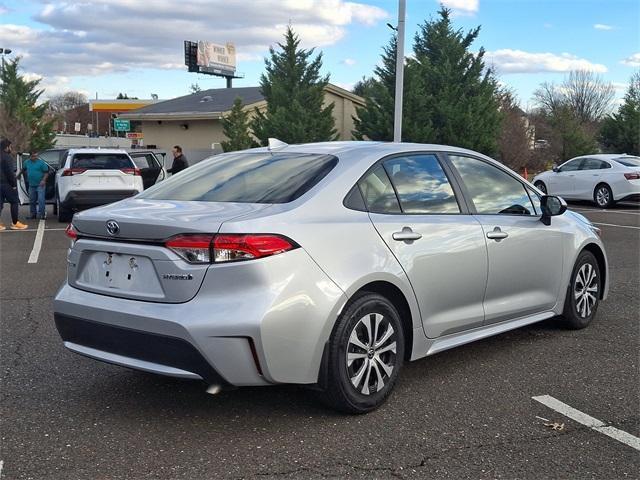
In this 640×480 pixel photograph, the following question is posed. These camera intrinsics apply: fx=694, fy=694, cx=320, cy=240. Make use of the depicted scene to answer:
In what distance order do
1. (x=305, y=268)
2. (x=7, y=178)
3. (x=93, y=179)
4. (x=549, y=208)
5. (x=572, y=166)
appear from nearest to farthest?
(x=305, y=268), (x=549, y=208), (x=7, y=178), (x=93, y=179), (x=572, y=166)

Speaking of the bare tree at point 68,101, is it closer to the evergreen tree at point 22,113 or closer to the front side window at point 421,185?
the evergreen tree at point 22,113

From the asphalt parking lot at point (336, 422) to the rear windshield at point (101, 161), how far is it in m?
9.01

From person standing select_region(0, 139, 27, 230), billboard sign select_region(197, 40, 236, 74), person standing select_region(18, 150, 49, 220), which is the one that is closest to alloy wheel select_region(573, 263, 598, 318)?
person standing select_region(0, 139, 27, 230)

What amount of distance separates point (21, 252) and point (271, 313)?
8.09 meters

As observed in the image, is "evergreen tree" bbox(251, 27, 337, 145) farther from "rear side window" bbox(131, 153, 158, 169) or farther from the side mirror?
the side mirror

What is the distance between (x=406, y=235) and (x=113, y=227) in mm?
1711

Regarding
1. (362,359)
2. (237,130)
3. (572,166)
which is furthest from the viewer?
(237,130)

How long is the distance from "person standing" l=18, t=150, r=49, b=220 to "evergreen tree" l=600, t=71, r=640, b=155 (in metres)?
28.6

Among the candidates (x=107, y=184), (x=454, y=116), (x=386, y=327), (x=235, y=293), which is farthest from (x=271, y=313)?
(x=454, y=116)

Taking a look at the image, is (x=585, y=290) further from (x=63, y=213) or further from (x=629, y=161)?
(x=629, y=161)

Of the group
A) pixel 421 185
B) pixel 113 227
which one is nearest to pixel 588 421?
pixel 421 185

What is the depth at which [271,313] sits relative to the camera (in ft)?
11.5

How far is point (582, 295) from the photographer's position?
19.1 feet

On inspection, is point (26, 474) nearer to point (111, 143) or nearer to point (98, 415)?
point (98, 415)
